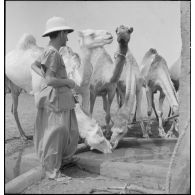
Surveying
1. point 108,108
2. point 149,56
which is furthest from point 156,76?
point 108,108

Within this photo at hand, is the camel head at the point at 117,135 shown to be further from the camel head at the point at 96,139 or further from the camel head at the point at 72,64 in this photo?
the camel head at the point at 72,64

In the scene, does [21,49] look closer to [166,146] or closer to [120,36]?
[120,36]

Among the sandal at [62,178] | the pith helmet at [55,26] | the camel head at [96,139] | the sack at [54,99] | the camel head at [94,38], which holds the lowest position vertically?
the sandal at [62,178]

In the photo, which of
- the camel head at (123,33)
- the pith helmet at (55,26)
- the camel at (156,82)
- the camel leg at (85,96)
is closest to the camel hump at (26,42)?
the camel leg at (85,96)

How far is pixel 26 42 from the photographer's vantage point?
5.50 meters

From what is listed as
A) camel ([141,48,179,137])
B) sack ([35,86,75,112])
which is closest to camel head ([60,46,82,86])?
sack ([35,86,75,112])

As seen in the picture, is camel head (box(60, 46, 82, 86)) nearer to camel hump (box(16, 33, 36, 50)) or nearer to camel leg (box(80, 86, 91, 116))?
camel leg (box(80, 86, 91, 116))

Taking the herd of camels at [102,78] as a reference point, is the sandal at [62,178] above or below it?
below

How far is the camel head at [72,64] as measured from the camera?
4504 millimetres

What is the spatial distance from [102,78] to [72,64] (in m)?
0.85

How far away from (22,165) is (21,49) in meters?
2.36

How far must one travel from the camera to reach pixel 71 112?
318 cm

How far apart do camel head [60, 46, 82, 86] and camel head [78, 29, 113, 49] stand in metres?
0.22

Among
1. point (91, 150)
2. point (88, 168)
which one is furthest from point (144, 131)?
point (88, 168)
